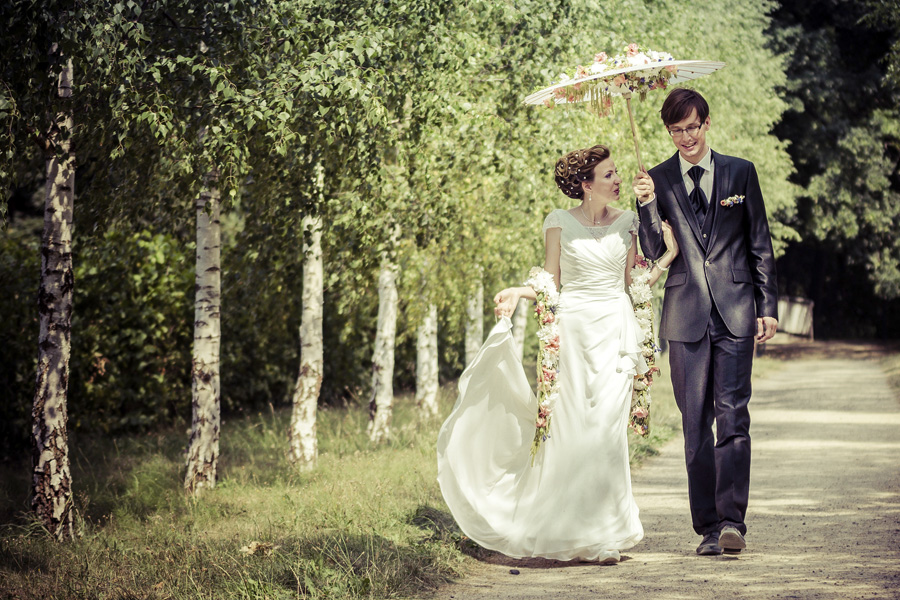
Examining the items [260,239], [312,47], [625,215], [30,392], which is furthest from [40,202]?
[625,215]

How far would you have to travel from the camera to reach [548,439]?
5.86m

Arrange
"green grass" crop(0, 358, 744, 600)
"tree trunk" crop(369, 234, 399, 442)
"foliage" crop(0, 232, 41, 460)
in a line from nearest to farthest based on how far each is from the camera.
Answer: "green grass" crop(0, 358, 744, 600), "foliage" crop(0, 232, 41, 460), "tree trunk" crop(369, 234, 399, 442)

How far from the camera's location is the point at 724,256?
18.3ft

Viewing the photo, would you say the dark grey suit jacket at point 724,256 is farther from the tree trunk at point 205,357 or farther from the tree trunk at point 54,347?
the tree trunk at point 205,357

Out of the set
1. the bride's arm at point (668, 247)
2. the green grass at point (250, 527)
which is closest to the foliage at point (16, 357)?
the green grass at point (250, 527)

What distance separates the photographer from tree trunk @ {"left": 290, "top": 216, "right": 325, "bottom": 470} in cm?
1034

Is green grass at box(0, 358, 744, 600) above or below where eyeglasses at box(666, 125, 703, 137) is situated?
below

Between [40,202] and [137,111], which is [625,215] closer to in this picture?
[137,111]

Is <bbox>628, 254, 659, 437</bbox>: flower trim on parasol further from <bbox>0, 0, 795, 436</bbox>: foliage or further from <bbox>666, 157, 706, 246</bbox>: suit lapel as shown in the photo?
<bbox>0, 0, 795, 436</bbox>: foliage

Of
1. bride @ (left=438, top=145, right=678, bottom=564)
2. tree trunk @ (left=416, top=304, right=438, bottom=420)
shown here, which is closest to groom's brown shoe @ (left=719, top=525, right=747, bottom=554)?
bride @ (left=438, top=145, right=678, bottom=564)

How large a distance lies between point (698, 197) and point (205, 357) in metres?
5.36

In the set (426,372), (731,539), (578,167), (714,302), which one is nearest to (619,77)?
(578,167)

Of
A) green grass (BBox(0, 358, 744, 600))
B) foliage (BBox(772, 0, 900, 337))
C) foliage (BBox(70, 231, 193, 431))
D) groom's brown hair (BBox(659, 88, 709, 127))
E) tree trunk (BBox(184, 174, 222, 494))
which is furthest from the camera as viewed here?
foliage (BBox(772, 0, 900, 337))

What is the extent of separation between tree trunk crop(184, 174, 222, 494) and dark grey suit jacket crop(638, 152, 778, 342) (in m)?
4.94
